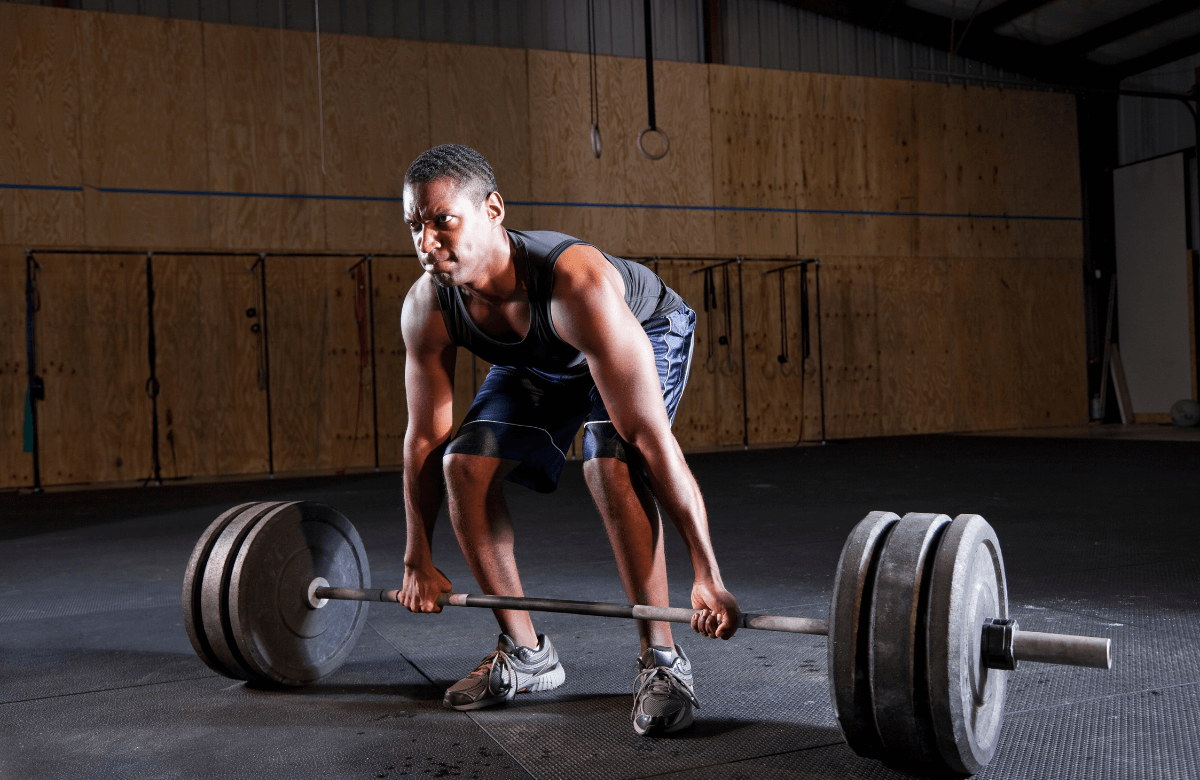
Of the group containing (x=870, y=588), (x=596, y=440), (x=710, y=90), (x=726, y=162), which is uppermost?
(x=710, y=90)

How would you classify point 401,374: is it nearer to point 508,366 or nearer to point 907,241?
point 907,241

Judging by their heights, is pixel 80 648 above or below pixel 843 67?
below

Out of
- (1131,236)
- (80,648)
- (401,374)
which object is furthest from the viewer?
(1131,236)

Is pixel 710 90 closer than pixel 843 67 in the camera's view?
Yes

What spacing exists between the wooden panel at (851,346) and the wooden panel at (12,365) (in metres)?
5.92

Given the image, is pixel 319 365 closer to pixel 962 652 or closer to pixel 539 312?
pixel 539 312

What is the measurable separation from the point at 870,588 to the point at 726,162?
272 inches

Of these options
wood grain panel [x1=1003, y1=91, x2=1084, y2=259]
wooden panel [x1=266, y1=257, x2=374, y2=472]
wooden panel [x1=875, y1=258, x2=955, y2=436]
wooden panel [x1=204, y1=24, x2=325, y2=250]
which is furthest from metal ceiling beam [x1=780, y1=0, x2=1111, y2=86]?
wooden panel [x1=266, y1=257, x2=374, y2=472]

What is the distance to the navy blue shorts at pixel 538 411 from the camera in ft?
5.85

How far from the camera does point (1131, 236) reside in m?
9.23

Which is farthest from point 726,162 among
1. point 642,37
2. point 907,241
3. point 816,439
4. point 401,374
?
point 401,374

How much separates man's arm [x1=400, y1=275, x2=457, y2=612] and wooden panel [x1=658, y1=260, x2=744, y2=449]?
5836 millimetres

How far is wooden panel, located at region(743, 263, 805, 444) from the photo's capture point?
7.90m

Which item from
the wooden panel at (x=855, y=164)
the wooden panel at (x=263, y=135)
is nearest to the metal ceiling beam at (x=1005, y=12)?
the wooden panel at (x=855, y=164)
